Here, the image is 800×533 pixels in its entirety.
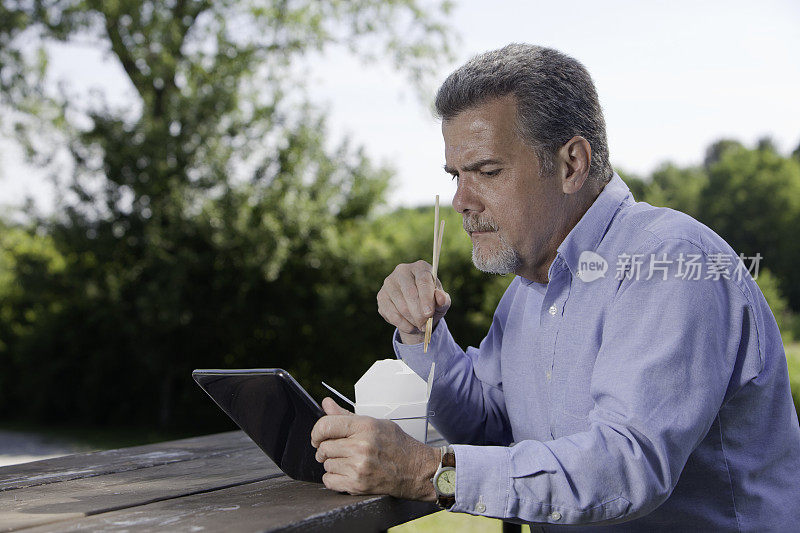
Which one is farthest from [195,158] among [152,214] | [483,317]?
[483,317]

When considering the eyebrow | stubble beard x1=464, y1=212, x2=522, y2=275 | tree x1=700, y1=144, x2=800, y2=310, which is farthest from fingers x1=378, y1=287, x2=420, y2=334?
tree x1=700, y1=144, x2=800, y2=310

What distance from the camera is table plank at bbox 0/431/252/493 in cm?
170

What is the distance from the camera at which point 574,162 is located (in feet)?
5.91

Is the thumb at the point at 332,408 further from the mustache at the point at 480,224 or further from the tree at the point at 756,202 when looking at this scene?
the tree at the point at 756,202

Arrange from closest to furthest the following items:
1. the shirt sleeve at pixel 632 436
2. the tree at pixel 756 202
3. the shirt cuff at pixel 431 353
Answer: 1. the shirt sleeve at pixel 632 436
2. the shirt cuff at pixel 431 353
3. the tree at pixel 756 202

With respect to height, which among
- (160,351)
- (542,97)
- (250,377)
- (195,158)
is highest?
(195,158)

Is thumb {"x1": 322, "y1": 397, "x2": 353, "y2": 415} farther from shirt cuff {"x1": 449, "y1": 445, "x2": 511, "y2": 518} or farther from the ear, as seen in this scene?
the ear

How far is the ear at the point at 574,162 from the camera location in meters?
1.79

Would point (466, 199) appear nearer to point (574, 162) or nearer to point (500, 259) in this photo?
point (500, 259)

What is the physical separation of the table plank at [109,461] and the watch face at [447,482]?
85cm

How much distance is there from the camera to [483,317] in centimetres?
677

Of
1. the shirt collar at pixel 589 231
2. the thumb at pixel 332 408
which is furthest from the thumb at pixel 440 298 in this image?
the thumb at pixel 332 408

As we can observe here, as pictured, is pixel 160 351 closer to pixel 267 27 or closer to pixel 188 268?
pixel 188 268

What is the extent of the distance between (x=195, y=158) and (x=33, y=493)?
810 cm
